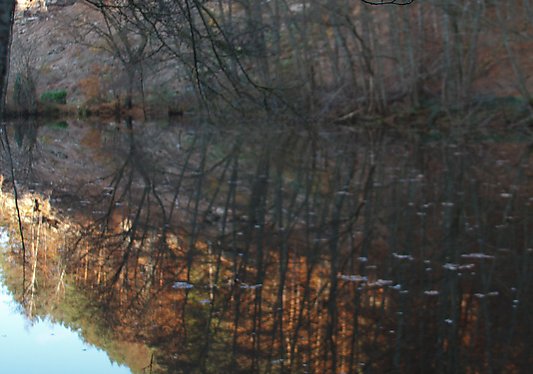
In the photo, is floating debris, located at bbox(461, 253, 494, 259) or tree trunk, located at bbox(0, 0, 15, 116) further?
floating debris, located at bbox(461, 253, 494, 259)

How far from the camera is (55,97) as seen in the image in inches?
1650

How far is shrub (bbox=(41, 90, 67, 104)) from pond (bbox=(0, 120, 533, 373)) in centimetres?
2850

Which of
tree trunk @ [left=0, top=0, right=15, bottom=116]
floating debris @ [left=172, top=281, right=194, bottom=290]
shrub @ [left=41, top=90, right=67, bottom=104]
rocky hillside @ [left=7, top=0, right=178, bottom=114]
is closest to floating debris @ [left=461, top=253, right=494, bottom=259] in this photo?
floating debris @ [left=172, top=281, right=194, bottom=290]

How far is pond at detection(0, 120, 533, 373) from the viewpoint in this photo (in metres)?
4.73

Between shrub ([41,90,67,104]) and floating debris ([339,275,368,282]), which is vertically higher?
shrub ([41,90,67,104])

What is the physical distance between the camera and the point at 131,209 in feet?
31.8

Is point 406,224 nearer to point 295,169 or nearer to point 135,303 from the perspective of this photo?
point 135,303

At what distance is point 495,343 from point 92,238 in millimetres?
4550

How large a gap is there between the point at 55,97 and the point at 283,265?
37.3 m

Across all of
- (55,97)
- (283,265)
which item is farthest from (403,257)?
(55,97)

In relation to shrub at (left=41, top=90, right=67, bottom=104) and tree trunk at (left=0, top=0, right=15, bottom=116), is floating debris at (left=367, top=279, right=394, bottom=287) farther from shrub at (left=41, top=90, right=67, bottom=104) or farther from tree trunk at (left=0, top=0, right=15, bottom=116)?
shrub at (left=41, top=90, right=67, bottom=104)

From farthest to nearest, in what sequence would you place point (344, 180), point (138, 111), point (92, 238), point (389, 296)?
point (138, 111) < point (344, 180) < point (92, 238) < point (389, 296)

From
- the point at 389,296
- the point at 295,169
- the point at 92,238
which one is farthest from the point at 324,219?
the point at 295,169

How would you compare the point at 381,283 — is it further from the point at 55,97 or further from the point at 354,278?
the point at 55,97
